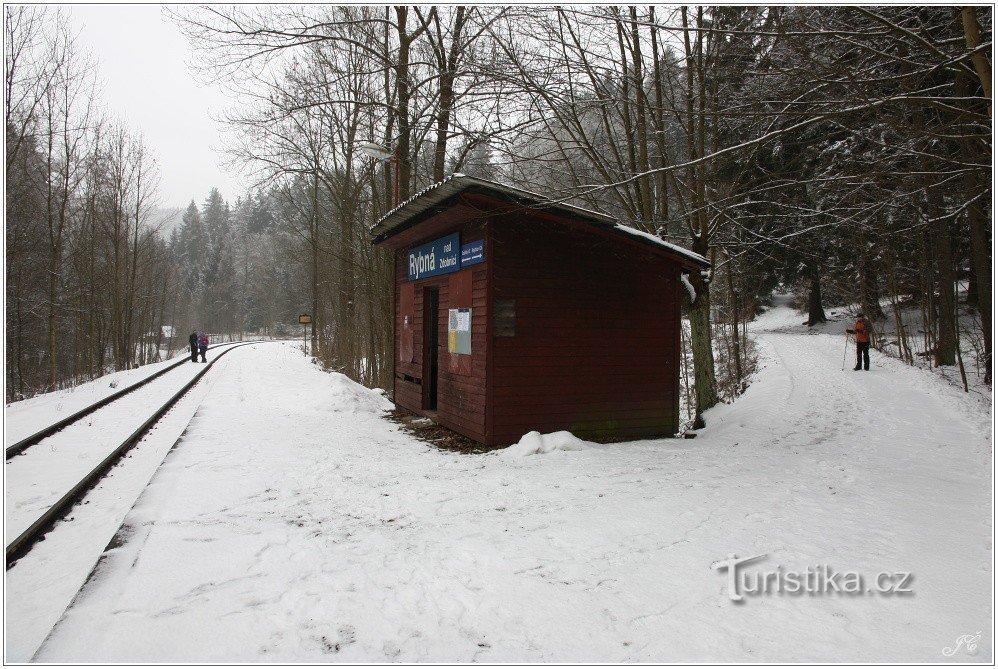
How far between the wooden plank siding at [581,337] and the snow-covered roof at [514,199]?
34 cm

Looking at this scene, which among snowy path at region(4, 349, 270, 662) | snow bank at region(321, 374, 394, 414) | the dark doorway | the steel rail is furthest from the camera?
snow bank at region(321, 374, 394, 414)

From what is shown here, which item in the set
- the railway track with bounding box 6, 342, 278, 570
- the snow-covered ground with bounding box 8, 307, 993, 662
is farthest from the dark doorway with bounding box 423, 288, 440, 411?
the railway track with bounding box 6, 342, 278, 570

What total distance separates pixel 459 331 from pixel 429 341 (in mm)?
1870

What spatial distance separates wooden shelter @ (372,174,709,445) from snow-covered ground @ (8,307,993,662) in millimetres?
837

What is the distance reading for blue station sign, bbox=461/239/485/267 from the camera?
320 inches

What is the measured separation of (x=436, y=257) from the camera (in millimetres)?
9719

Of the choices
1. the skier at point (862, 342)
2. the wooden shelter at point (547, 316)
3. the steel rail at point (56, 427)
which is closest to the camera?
the steel rail at point (56, 427)

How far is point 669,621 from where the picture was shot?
122 inches

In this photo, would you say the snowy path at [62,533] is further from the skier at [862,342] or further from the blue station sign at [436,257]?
the skier at [862,342]

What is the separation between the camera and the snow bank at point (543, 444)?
7359 mm

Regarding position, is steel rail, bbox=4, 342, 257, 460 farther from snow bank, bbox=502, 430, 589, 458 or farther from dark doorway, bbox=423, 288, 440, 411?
snow bank, bbox=502, 430, 589, 458

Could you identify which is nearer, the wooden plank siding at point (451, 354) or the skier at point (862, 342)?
the wooden plank siding at point (451, 354)

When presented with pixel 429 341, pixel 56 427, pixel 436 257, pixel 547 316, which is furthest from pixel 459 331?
pixel 56 427

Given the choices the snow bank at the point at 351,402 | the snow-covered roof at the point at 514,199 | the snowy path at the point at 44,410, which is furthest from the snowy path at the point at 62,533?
the snow-covered roof at the point at 514,199
